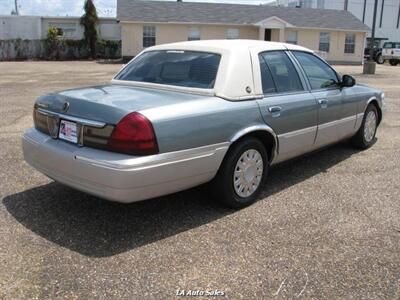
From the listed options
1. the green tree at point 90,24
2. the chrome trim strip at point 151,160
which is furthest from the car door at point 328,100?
the green tree at point 90,24

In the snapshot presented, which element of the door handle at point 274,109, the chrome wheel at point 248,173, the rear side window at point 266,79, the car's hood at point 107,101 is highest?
the rear side window at point 266,79

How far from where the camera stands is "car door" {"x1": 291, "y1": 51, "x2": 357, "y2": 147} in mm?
5531

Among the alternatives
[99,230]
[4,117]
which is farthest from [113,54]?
[99,230]

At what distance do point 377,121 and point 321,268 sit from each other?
4.42 metres

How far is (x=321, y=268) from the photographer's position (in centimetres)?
352

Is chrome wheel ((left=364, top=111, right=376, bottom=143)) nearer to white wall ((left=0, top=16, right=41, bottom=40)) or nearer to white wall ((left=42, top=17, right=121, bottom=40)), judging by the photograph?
white wall ((left=42, top=17, right=121, bottom=40))

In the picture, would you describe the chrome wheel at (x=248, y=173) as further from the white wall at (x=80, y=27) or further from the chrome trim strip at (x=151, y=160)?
the white wall at (x=80, y=27)

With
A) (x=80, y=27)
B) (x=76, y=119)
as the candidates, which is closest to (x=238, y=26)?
(x=80, y=27)

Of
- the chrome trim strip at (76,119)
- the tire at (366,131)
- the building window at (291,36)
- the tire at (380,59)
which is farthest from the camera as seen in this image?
the tire at (380,59)

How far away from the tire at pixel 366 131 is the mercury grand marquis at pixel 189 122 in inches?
44.9

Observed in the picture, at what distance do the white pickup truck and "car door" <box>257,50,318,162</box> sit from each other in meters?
35.0

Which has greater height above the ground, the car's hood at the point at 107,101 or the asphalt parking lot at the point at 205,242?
the car's hood at the point at 107,101

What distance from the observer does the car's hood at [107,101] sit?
12.4 feet

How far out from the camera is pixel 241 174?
14.9 feet
